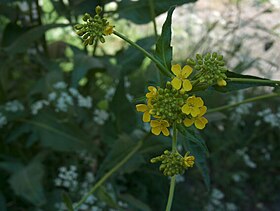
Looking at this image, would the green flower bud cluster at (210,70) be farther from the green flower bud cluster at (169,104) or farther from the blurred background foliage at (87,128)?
the blurred background foliage at (87,128)

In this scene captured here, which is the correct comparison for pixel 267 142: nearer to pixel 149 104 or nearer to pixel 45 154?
pixel 45 154

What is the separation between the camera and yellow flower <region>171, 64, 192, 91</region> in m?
0.84

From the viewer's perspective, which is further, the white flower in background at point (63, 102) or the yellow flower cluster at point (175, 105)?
the white flower in background at point (63, 102)

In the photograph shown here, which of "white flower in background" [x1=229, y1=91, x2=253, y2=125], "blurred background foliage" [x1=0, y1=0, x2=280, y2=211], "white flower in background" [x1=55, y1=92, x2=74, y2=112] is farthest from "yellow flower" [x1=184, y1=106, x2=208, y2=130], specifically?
"white flower in background" [x1=229, y1=91, x2=253, y2=125]

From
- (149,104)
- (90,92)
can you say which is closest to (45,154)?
(90,92)

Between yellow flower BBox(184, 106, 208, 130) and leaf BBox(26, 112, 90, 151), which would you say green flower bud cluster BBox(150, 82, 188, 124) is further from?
leaf BBox(26, 112, 90, 151)

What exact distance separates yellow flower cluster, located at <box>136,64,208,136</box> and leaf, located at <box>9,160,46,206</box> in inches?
27.0

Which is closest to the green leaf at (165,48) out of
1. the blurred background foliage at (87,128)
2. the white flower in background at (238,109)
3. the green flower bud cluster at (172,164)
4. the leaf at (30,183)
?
the green flower bud cluster at (172,164)

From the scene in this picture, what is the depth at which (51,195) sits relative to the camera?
1.59 meters

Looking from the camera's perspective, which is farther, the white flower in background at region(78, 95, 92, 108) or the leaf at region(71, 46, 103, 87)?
the white flower in background at region(78, 95, 92, 108)

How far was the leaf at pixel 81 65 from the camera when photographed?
1.40m

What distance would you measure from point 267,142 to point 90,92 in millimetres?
880

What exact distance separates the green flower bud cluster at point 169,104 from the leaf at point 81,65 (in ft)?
1.88

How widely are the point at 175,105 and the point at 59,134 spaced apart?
0.77m
